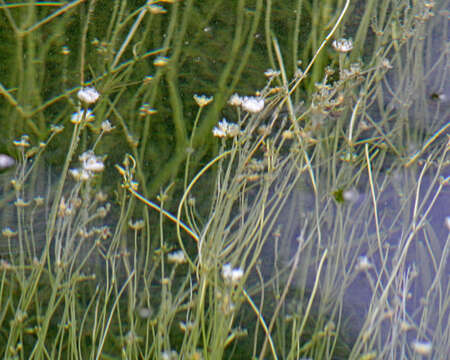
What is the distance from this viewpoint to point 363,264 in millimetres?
1234

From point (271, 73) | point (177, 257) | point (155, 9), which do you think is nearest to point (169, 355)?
point (177, 257)

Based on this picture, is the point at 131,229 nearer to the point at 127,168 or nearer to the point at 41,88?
the point at 127,168

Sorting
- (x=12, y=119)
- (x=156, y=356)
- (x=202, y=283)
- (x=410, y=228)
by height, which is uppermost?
(x=12, y=119)

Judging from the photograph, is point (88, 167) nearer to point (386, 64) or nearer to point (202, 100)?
point (202, 100)

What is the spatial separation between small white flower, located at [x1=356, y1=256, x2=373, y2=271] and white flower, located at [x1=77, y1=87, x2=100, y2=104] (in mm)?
799

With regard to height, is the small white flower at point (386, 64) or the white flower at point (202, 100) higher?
the small white flower at point (386, 64)

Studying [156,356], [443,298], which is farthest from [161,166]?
[443,298]

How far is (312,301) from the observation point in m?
1.28

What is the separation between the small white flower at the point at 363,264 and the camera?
4.05 feet

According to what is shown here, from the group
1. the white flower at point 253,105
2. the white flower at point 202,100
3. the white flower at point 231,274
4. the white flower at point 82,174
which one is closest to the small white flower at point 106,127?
the white flower at point 82,174

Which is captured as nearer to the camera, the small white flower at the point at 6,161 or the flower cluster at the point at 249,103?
the flower cluster at the point at 249,103

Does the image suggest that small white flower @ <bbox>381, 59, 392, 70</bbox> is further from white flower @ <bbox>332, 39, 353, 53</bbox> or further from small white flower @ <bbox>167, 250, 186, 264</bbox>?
small white flower @ <bbox>167, 250, 186, 264</bbox>

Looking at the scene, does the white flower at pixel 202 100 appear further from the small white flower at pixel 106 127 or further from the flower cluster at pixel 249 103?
the small white flower at pixel 106 127

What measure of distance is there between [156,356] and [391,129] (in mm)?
843
